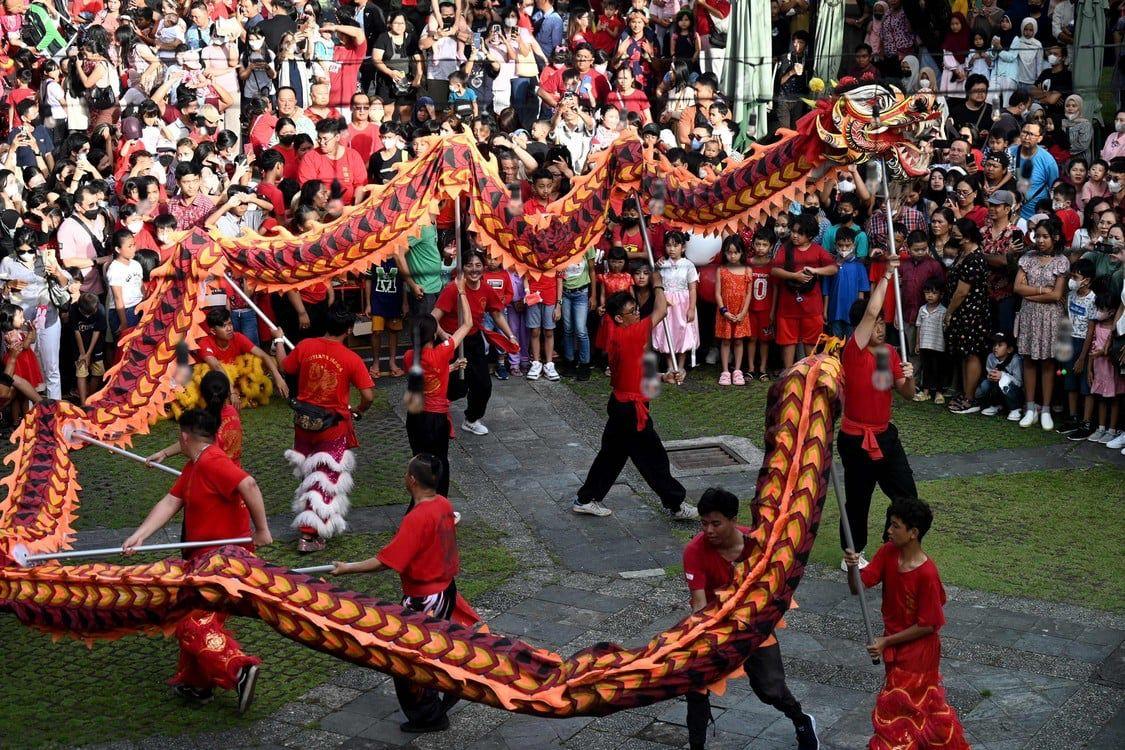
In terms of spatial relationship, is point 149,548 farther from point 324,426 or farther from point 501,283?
point 501,283

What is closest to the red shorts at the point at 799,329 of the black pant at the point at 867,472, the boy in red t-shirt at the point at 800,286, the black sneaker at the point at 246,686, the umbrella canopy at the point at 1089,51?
the boy in red t-shirt at the point at 800,286

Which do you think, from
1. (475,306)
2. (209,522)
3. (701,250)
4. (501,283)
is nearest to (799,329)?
(701,250)

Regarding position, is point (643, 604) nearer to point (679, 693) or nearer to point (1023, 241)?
point (679, 693)

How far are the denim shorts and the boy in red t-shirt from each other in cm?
215

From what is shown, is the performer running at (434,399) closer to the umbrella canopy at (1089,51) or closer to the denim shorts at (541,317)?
the denim shorts at (541,317)

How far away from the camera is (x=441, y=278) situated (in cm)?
1449

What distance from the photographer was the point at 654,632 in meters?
9.41

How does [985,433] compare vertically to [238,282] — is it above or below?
below

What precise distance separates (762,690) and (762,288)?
7.47 m

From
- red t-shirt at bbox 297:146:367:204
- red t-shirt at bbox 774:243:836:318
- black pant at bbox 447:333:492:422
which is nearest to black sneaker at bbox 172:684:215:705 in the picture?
black pant at bbox 447:333:492:422

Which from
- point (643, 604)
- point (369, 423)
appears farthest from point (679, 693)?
point (369, 423)

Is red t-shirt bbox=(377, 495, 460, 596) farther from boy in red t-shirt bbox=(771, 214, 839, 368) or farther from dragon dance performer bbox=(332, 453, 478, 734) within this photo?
boy in red t-shirt bbox=(771, 214, 839, 368)

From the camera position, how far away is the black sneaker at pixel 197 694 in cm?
856

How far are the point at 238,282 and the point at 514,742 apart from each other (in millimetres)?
3899
